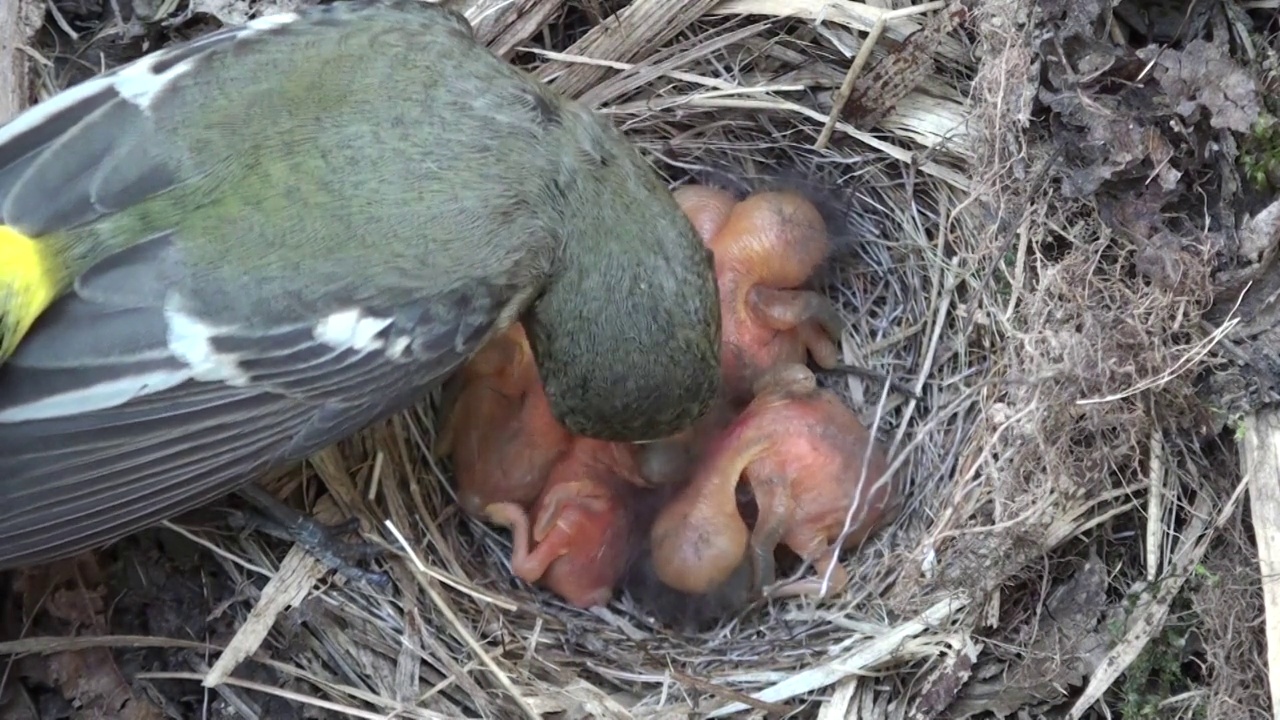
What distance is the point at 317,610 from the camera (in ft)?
8.40

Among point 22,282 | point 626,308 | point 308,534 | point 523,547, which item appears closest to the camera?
point 22,282

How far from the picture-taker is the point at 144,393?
2.11 meters

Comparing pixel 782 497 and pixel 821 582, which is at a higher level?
pixel 782 497

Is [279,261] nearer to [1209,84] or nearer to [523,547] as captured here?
[523,547]

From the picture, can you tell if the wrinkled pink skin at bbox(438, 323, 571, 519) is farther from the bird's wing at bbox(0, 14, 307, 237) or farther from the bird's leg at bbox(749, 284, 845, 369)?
the bird's wing at bbox(0, 14, 307, 237)

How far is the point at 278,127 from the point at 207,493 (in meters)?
0.69

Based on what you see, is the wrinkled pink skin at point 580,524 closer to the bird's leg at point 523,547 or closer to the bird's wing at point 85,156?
the bird's leg at point 523,547

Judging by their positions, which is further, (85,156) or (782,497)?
(782,497)

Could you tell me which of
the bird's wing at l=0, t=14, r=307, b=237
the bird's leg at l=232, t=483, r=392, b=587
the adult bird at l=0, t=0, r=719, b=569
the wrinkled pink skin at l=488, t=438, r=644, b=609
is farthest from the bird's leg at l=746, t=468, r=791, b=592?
the bird's wing at l=0, t=14, r=307, b=237

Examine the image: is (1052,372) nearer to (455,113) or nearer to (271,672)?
(455,113)

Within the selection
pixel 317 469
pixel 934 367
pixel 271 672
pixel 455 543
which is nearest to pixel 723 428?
pixel 934 367

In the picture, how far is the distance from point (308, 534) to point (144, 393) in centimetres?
61

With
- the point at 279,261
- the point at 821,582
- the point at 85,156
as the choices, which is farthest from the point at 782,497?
the point at 85,156

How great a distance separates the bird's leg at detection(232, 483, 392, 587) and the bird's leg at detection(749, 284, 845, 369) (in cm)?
→ 106
